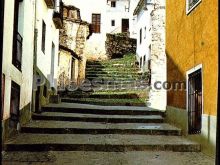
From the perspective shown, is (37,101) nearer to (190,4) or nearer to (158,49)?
(190,4)

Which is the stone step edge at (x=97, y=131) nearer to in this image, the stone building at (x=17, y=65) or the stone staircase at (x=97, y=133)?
the stone staircase at (x=97, y=133)

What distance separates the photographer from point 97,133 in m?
10.1

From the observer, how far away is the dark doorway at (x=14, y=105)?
8951 mm

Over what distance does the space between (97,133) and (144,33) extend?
23386 millimetres

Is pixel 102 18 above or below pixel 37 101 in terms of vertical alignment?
above

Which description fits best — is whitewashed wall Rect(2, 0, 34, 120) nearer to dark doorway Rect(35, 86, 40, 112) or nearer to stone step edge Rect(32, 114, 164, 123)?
stone step edge Rect(32, 114, 164, 123)

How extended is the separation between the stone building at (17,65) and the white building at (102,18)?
2511cm

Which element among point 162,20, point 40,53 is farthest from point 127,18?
point 40,53

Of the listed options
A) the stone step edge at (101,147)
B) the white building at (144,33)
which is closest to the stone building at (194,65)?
the stone step edge at (101,147)

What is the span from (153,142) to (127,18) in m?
38.3

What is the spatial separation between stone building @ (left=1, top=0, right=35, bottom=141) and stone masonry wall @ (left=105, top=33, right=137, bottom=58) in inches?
967

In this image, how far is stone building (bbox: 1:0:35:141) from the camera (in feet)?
25.3

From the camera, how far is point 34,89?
1191cm

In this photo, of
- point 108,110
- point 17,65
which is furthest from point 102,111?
point 17,65
